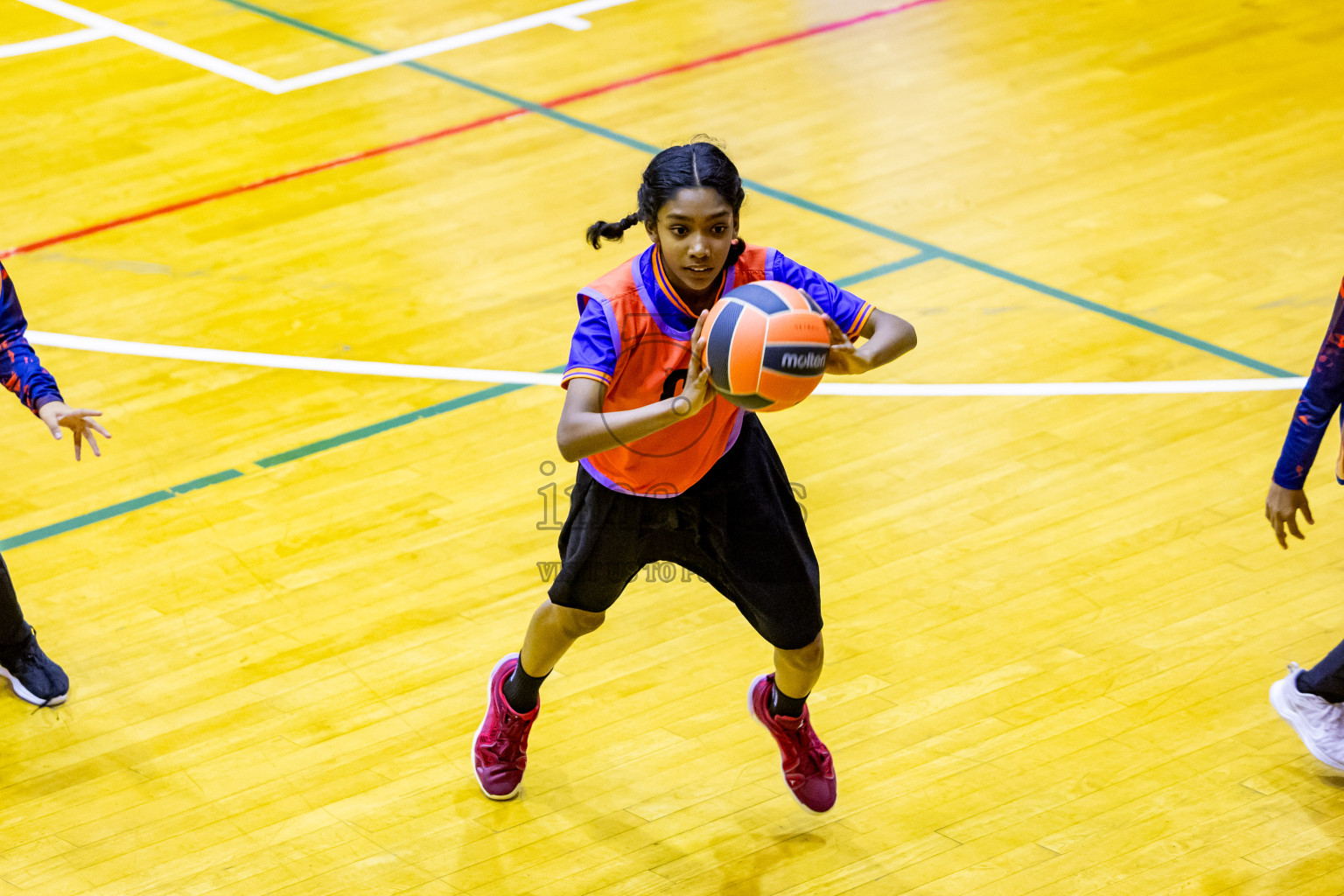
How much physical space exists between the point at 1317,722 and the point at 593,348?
207 cm

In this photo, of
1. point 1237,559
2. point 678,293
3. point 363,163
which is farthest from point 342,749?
point 363,163

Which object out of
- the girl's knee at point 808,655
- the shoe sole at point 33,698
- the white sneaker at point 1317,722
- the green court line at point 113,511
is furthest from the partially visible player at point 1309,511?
the green court line at point 113,511

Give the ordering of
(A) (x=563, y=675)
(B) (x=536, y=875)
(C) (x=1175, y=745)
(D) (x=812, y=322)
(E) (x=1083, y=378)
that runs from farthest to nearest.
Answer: (E) (x=1083, y=378), (A) (x=563, y=675), (C) (x=1175, y=745), (B) (x=536, y=875), (D) (x=812, y=322)

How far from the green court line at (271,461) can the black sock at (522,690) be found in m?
1.98

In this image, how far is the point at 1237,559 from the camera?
5.06 metres

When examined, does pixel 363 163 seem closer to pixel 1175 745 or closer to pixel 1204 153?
pixel 1204 153

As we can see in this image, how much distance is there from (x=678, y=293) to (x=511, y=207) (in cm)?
434

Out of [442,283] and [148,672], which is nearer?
[148,672]

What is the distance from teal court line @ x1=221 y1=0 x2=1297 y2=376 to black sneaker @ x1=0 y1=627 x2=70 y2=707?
405 centimetres

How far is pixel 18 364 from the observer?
13.6 feet

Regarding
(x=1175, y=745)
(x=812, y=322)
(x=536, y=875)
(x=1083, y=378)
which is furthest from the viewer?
(x=1083, y=378)

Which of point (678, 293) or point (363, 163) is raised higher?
point (678, 293)

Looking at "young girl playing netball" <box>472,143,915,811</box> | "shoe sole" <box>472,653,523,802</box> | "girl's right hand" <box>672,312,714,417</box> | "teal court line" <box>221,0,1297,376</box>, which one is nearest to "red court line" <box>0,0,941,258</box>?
"teal court line" <box>221,0,1297,376</box>

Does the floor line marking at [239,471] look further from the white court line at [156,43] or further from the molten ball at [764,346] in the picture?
the white court line at [156,43]
